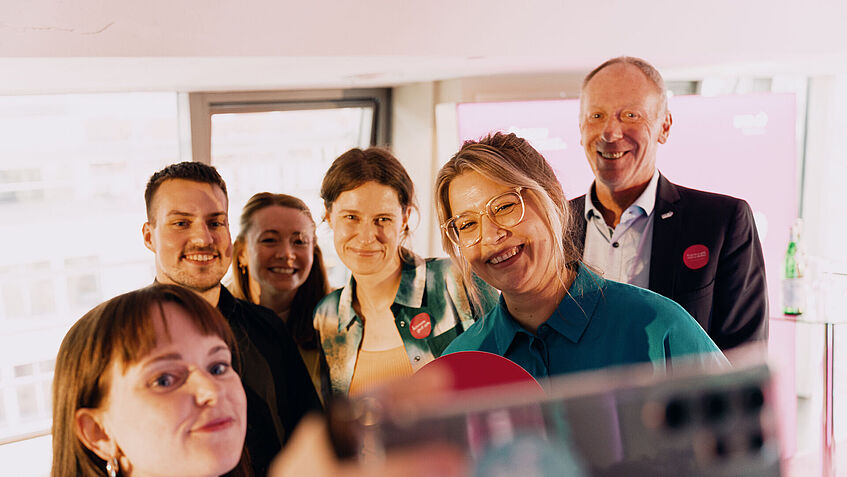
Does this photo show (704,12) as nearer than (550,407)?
No

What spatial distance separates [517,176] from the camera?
178cm

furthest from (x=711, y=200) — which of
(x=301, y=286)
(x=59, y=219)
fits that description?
(x=59, y=219)

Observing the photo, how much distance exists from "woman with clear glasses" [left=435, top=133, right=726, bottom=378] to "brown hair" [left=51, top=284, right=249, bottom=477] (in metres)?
0.68

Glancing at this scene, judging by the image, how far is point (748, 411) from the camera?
15.4 inches

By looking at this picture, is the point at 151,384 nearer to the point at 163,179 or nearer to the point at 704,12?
the point at 163,179

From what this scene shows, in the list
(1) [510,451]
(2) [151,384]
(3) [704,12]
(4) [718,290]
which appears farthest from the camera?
(3) [704,12]

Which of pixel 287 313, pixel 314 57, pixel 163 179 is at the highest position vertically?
pixel 314 57

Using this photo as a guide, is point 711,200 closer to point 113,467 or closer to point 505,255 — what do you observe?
point 505,255

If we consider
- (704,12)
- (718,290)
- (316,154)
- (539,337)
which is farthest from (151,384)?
(316,154)

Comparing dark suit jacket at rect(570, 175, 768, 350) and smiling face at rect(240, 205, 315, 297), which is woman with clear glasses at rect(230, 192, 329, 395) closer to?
smiling face at rect(240, 205, 315, 297)

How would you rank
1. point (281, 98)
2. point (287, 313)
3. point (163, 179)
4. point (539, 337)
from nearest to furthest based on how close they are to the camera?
point (539, 337), point (163, 179), point (287, 313), point (281, 98)

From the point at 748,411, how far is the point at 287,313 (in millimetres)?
2556

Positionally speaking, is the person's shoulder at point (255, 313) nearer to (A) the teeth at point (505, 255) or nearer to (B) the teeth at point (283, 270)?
(B) the teeth at point (283, 270)

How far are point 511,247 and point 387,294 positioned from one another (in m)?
0.81
